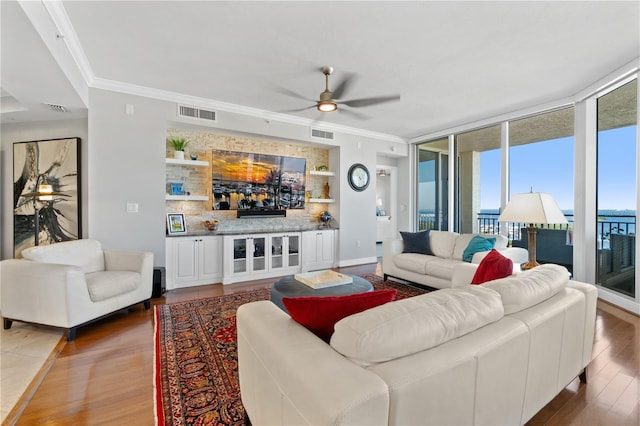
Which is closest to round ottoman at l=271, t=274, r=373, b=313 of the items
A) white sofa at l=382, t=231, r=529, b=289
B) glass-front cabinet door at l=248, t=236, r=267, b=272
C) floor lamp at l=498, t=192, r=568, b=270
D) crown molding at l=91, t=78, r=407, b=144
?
white sofa at l=382, t=231, r=529, b=289

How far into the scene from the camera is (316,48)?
9.54 feet

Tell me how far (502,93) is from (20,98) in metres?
5.97

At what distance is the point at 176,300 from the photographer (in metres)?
3.71

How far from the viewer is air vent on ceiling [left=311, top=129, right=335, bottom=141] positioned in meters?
5.45

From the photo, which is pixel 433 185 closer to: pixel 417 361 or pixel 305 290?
pixel 305 290

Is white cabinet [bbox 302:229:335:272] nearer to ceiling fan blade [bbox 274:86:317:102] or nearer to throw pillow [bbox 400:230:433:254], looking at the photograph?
throw pillow [bbox 400:230:433:254]

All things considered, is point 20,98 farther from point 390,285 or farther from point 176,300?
point 390,285

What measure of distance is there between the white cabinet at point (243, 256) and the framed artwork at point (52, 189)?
193 centimetres

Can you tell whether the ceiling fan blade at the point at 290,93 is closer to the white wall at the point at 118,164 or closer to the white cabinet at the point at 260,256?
the white wall at the point at 118,164

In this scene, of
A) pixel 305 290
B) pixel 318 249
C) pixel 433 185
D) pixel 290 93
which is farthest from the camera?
pixel 433 185

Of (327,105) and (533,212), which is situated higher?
(327,105)

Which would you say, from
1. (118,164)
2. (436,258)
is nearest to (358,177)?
(436,258)

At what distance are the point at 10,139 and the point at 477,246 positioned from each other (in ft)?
21.5

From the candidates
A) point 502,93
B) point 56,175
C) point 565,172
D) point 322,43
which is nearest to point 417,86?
point 502,93
